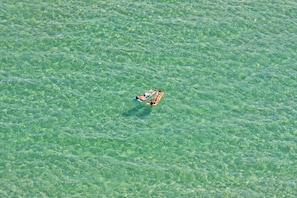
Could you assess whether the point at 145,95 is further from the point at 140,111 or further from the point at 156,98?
the point at 140,111

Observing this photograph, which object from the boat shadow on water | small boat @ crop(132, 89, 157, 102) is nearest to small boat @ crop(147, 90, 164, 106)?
small boat @ crop(132, 89, 157, 102)

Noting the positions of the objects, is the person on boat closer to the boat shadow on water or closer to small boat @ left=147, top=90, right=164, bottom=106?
small boat @ left=147, top=90, right=164, bottom=106

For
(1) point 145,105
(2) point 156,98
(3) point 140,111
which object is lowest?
(3) point 140,111

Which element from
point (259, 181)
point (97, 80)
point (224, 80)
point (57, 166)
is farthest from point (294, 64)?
point (57, 166)

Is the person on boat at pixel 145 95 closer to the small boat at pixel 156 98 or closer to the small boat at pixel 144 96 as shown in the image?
the small boat at pixel 144 96

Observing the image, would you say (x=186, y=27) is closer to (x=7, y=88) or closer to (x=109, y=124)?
(x=109, y=124)

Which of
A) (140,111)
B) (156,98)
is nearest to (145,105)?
(140,111)
